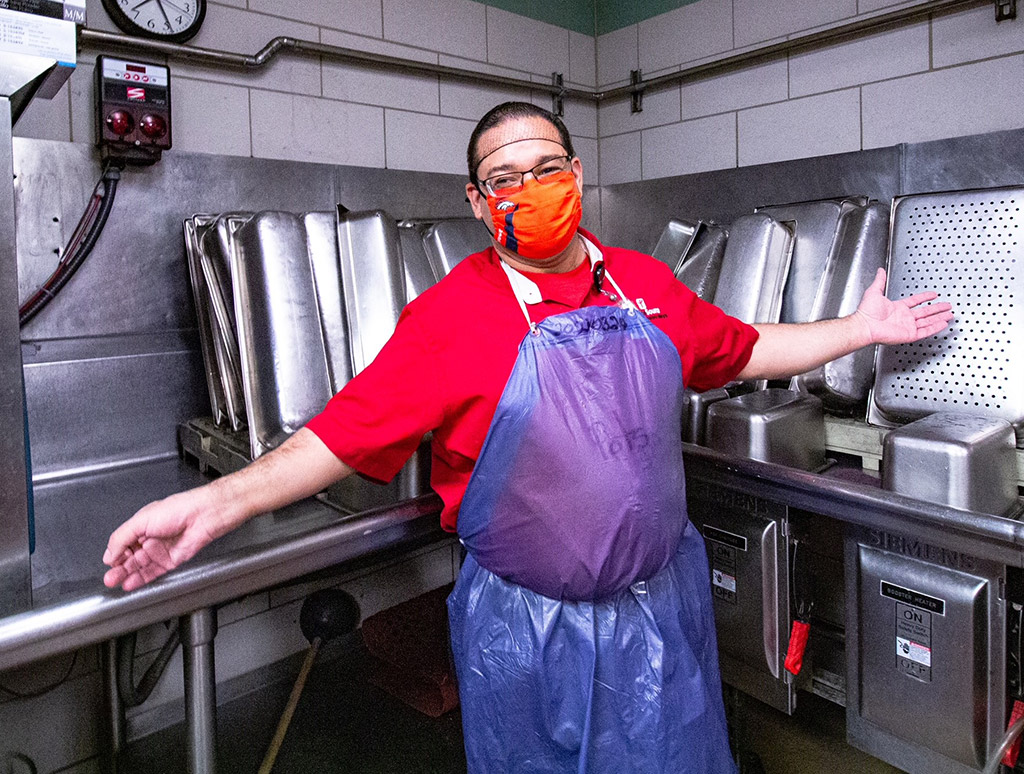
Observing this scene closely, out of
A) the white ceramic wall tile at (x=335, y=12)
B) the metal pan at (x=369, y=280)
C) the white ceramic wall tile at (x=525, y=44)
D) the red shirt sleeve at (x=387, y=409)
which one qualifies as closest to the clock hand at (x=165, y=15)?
the white ceramic wall tile at (x=335, y=12)

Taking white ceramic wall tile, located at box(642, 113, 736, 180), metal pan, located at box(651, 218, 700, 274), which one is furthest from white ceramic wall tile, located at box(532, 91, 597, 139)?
metal pan, located at box(651, 218, 700, 274)

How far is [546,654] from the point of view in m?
1.18

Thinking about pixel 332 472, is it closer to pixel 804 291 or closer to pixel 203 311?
pixel 203 311

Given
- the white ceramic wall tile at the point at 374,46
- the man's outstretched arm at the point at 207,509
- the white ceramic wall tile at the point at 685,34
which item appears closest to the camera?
the man's outstretched arm at the point at 207,509

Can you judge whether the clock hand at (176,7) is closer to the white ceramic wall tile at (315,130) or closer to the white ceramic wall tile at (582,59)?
the white ceramic wall tile at (315,130)

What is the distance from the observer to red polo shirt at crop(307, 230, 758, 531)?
1121 millimetres

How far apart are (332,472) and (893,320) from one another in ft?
3.59

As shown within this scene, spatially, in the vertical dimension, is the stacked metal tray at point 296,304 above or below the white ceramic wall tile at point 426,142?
below

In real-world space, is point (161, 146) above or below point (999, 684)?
above

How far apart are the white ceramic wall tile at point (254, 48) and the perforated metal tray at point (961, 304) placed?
1773 millimetres

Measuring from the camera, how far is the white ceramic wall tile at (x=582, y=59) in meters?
3.05

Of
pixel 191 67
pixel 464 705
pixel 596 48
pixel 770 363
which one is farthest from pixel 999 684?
pixel 596 48

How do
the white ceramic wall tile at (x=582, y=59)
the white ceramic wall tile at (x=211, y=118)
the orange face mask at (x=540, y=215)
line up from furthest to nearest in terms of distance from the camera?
the white ceramic wall tile at (x=582, y=59) < the white ceramic wall tile at (x=211, y=118) < the orange face mask at (x=540, y=215)

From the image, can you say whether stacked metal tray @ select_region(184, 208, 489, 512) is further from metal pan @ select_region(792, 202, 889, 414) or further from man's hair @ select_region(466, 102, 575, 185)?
metal pan @ select_region(792, 202, 889, 414)
